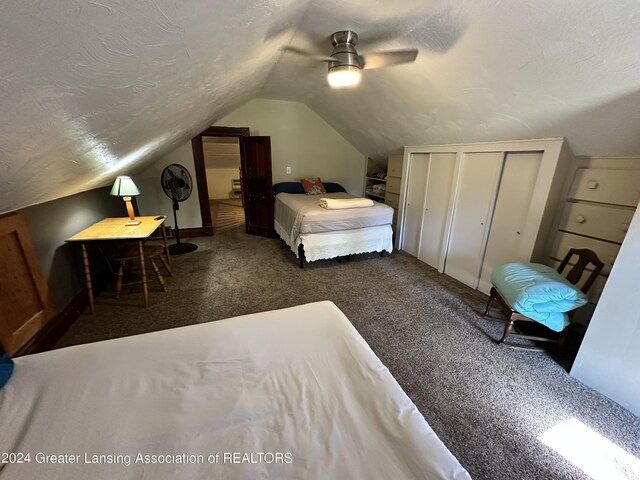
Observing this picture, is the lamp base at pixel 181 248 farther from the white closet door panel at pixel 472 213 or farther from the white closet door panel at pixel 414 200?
the white closet door panel at pixel 472 213

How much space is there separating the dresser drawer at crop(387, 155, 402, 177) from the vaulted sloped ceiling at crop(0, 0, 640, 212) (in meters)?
1.35

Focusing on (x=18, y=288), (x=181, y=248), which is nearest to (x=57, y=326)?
(x=18, y=288)

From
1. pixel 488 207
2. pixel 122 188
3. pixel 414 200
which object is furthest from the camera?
pixel 414 200

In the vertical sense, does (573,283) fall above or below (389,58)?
below

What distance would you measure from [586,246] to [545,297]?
802 millimetres

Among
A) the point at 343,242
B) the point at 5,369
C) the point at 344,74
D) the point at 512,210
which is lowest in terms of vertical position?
the point at 343,242

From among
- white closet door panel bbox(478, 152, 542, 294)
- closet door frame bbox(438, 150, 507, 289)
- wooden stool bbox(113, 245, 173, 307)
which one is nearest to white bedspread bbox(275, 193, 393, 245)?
closet door frame bbox(438, 150, 507, 289)

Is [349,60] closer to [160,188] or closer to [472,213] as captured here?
[472,213]

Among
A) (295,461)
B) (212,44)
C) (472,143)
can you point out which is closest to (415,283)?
(472,143)

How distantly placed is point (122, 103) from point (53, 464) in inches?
51.9

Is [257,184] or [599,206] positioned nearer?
[599,206]

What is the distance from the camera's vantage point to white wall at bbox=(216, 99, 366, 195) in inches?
179

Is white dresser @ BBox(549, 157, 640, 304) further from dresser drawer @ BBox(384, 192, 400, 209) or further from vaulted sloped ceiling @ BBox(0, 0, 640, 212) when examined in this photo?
dresser drawer @ BBox(384, 192, 400, 209)

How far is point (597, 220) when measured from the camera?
6.75 ft
